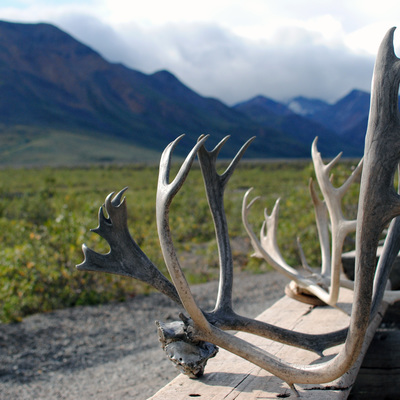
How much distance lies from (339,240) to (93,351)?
2843 millimetres

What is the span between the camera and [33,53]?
136 meters

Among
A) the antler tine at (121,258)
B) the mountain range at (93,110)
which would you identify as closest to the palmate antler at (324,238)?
the antler tine at (121,258)

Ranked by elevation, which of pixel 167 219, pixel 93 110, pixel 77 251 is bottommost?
pixel 77 251

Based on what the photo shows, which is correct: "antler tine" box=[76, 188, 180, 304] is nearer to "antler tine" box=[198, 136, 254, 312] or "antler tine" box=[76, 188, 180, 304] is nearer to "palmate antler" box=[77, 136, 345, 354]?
"palmate antler" box=[77, 136, 345, 354]

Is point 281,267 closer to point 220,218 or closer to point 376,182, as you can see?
point 220,218

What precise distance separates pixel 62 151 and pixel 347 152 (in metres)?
95.9

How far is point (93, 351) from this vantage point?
419 centimetres

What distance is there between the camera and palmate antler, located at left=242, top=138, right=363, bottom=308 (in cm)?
210

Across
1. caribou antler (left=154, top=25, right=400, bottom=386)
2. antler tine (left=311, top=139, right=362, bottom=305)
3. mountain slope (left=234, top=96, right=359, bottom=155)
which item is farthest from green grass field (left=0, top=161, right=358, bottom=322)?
mountain slope (left=234, top=96, right=359, bottom=155)

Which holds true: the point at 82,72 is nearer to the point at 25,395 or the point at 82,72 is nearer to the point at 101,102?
the point at 101,102

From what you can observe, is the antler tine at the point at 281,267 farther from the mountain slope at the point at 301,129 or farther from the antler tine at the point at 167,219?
the mountain slope at the point at 301,129

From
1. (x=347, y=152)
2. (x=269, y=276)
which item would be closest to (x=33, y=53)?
(x=347, y=152)

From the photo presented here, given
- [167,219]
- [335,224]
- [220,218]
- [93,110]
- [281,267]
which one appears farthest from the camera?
[93,110]

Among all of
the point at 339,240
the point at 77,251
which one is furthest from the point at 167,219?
the point at 77,251
